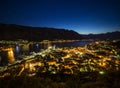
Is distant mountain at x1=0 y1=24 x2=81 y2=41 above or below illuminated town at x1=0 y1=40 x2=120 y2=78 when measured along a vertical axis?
above

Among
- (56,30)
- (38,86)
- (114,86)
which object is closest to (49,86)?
(38,86)

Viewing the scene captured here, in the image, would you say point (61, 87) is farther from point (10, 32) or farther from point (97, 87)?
point (10, 32)

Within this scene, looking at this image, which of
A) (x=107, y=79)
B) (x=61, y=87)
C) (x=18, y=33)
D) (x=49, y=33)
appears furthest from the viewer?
(x=49, y=33)

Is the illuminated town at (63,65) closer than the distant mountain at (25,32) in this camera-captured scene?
Yes

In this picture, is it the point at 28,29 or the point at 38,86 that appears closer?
the point at 38,86

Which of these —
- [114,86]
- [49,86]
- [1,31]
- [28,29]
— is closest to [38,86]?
[49,86]

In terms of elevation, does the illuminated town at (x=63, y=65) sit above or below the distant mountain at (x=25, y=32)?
below

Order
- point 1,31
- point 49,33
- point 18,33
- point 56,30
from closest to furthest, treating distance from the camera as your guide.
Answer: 1. point 1,31
2. point 18,33
3. point 49,33
4. point 56,30

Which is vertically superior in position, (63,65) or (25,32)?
(25,32)

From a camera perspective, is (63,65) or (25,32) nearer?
(63,65)

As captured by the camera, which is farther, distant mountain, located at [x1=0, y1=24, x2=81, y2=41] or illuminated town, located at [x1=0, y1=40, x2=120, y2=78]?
distant mountain, located at [x1=0, y1=24, x2=81, y2=41]
